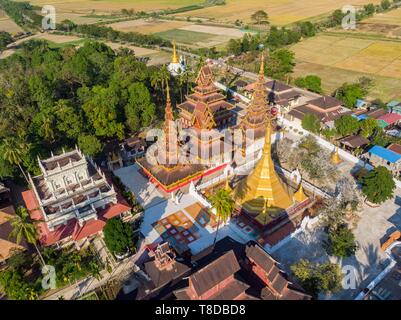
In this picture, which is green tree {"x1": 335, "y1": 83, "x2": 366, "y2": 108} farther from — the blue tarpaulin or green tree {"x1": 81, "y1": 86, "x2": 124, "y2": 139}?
green tree {"x1": 81, "y1": 86, "x2": 124, "y2": 139}

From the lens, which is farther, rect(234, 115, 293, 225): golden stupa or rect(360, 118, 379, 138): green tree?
rect(360, 118, 379, 138): green tree

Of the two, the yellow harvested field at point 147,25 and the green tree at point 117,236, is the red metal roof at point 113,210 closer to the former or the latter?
the green tree at point 117,236

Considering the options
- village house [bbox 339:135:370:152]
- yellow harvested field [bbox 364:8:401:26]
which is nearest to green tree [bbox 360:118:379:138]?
village house [bbox 339:135:370:152]

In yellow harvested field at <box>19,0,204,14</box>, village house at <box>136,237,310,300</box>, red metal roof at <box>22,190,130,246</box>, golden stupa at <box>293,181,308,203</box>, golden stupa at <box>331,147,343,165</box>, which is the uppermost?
yellow harvested field at <box>19,0,204,14</box>

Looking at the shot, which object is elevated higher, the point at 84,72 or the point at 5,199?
the point at 84,72

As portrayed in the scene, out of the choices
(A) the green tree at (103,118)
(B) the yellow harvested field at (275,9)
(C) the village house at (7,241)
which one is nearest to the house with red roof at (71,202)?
(C) the village house at (7,241)
